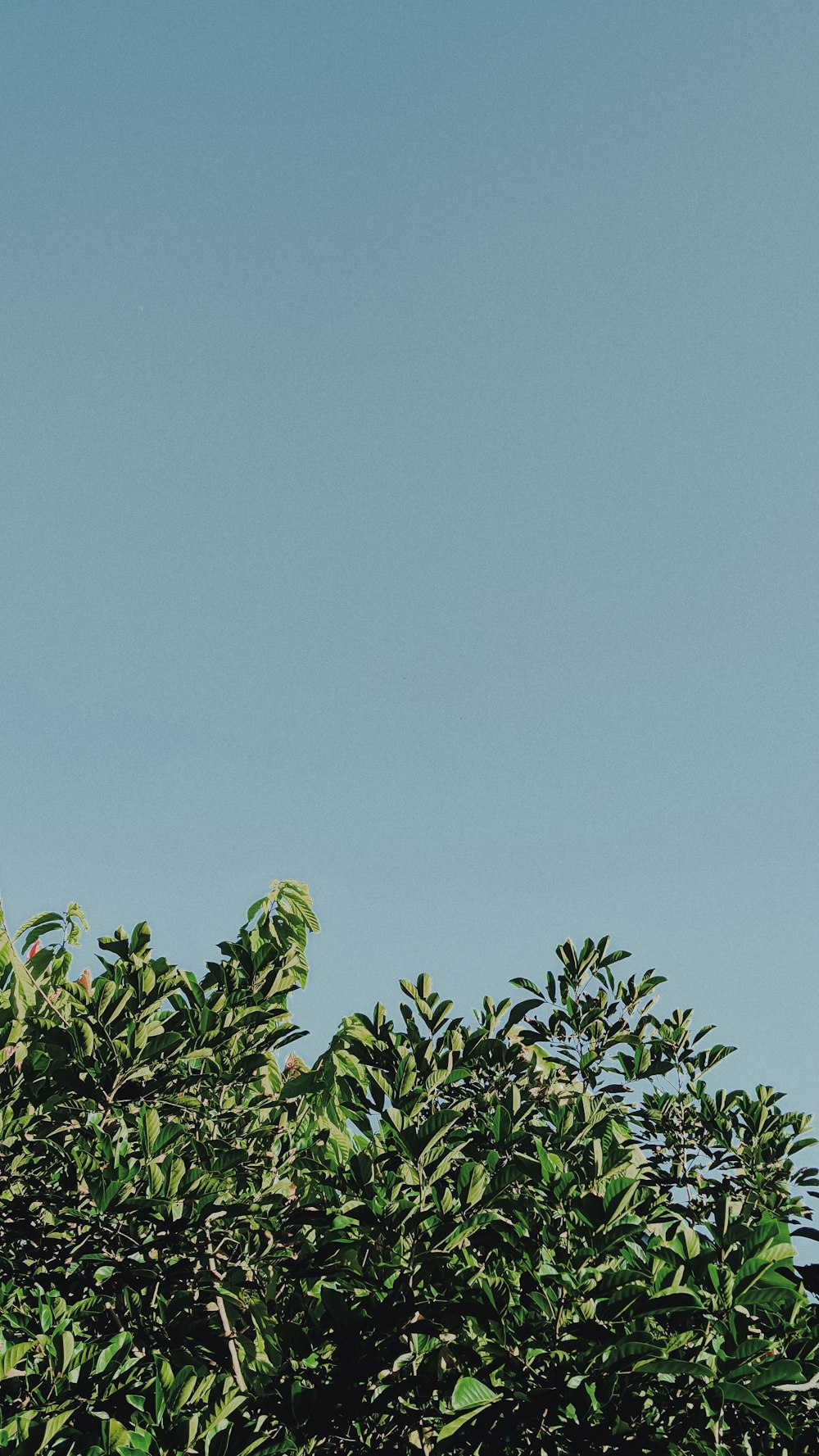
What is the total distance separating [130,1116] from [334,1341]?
4.48 feet

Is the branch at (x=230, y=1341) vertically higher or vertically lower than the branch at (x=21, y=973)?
lower

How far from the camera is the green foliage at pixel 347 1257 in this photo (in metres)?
3.21

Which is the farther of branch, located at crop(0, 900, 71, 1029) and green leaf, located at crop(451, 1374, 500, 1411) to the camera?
branch, located at crop(0, 900, 71, 1029)

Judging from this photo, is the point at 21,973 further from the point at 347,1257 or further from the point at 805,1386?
the point at 805,1386

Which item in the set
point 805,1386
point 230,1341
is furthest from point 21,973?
point 805,1386

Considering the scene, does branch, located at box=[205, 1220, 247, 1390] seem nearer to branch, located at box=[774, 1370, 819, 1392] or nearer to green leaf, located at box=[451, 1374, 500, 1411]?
green leaf, located at box=[451, 1374, 500, 1411]

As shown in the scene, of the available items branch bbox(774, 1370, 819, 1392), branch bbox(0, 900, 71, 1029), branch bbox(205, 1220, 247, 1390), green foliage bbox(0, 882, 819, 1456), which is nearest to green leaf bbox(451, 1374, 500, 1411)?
green foliage bbox(0, 882, 819, 1456)

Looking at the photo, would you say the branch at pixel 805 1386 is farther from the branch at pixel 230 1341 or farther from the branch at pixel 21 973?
the branch at pixel 21 973

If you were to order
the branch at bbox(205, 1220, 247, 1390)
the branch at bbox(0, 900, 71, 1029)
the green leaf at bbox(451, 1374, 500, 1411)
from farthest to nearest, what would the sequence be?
the branch at bbox(0, 900, 71, 1029) < the branch at bbox(205, 1220, 247, 1390) < the green leaf at bbox(451, 1374, 500, 1411)

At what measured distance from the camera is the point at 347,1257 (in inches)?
143

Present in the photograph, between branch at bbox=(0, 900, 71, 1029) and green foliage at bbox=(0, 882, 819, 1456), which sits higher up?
branch at bbox=(0, 900, 71, 1029)

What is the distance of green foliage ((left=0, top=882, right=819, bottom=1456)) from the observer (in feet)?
10.5

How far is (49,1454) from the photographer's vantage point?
3273 millimetres

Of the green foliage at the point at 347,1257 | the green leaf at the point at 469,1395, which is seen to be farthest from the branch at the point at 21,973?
the green leaf at the point at 469,1395
